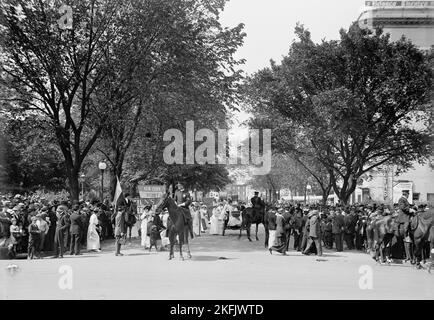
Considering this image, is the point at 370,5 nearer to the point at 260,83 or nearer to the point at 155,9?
the point at 260,83

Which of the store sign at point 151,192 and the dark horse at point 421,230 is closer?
the dark horse at point 421,230

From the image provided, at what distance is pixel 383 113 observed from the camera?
3322cm

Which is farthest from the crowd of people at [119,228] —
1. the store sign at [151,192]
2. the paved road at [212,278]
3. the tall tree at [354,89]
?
the tall tree at [354,89]

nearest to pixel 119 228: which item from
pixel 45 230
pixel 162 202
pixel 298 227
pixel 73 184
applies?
pixel 162 202

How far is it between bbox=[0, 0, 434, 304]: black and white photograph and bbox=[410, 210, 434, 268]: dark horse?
69 mm

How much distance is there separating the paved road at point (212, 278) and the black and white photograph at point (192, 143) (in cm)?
7

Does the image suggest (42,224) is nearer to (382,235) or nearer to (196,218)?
(382,235)

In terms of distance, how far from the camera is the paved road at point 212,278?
38.9 ft

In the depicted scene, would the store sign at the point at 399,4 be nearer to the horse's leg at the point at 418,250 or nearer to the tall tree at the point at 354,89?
the tall tree at the point at 354,89

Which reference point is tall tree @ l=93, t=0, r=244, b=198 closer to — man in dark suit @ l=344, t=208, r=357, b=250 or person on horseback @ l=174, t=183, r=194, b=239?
person on horseback @ l=174, t=183, r=194, b=239

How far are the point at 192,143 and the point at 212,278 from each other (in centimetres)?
2236

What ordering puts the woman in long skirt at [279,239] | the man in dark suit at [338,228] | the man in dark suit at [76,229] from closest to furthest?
the man in dark suit at [76,229]
the woman in long skirt at [279,239]
the man in dark suit at [338,228]
